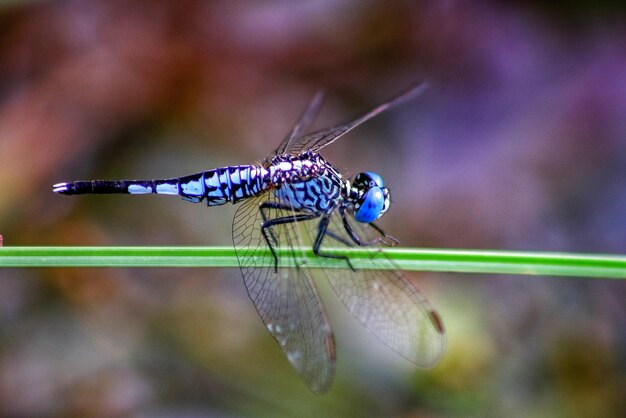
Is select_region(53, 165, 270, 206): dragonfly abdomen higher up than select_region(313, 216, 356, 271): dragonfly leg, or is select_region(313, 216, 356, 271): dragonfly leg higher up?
select_region(53, 165, 270, 206): dragonfly abdomen

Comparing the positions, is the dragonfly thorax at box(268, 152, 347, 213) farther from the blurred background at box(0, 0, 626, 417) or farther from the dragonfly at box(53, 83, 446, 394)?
the blurred background at box(0, 0, 626, 417)

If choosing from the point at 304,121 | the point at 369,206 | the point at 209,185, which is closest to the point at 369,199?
the point at 369,206

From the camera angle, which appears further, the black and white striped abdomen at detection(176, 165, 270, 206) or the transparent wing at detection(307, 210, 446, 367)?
the black and white striped abdomen at detection(176, 165, 270, 206)

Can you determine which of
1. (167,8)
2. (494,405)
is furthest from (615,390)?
(167,8)

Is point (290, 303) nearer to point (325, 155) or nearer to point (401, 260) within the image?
point (401, 260)

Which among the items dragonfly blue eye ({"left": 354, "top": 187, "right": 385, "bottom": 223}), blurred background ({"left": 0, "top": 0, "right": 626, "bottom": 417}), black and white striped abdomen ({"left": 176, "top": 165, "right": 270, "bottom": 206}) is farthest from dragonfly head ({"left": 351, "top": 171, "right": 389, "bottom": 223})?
blurred background ({"left": 0, "top": 0, "right": 626, "bottom": 417})
